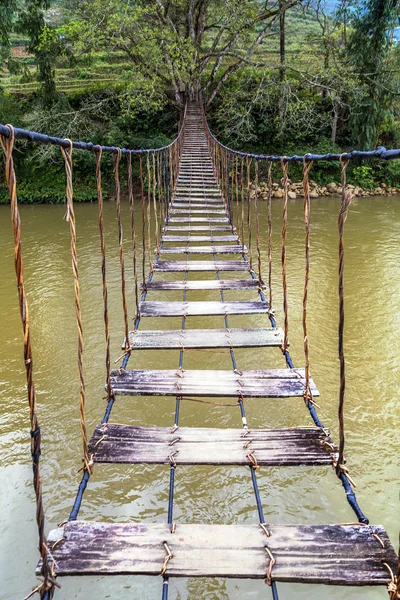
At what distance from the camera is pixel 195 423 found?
2783 mm

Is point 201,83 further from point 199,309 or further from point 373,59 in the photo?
point 199,309

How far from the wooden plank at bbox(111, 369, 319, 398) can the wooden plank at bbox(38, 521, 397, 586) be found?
21.2 inches

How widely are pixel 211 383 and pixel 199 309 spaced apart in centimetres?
73

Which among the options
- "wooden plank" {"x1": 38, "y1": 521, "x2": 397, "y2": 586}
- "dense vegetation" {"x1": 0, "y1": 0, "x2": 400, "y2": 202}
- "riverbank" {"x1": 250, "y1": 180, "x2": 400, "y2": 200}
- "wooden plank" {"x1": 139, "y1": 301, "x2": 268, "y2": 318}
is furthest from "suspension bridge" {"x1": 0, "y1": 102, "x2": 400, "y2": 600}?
"riverbank" {"x1": 250, "y1": 180, "x2": 400, "y2": 200}

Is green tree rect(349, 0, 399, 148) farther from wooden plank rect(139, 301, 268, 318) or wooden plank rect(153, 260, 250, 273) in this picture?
wooden plank rect(139, 301, 268, 318)

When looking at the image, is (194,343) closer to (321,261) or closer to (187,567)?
(187,567)

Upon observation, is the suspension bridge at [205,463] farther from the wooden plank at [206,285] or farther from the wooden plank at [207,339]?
the wooden plank at [206,285]

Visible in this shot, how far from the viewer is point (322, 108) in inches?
457

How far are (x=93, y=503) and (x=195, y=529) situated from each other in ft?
5.02

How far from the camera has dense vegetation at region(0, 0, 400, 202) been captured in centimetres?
907

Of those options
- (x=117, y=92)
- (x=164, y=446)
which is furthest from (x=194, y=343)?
(x=117, y=92)

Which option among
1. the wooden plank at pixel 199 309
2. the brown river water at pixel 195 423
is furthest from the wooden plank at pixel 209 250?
the brown river water at pixel 195 423

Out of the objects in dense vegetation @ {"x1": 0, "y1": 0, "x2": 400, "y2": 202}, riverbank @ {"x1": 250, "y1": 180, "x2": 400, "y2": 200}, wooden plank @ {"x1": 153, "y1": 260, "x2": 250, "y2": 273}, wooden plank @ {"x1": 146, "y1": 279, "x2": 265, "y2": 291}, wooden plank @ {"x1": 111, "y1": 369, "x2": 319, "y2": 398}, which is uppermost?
dense vegetation @ {"x1": 0, "y1": 0, "x2": 400, "y2": 202}

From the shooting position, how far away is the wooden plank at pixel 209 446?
113cm
